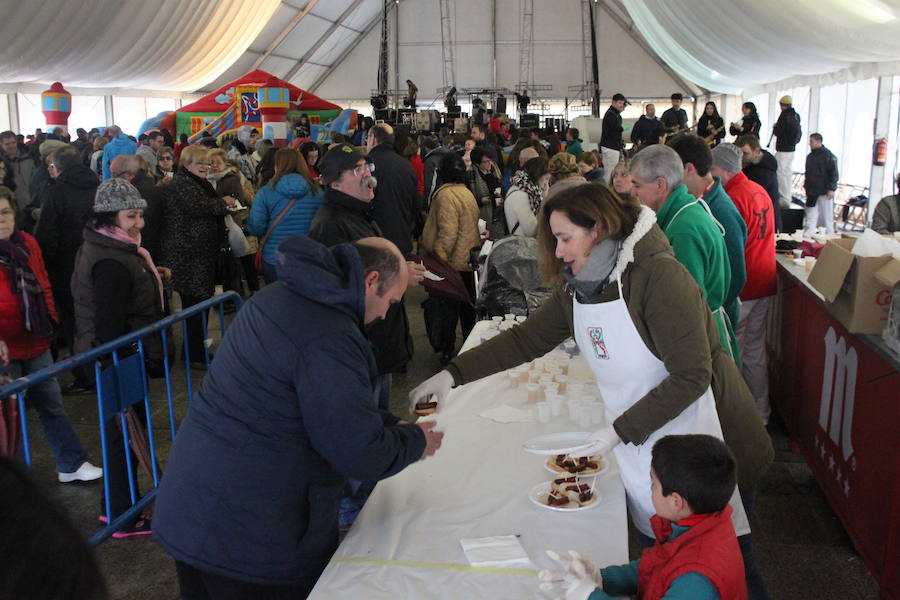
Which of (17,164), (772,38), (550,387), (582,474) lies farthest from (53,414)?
(772,38)

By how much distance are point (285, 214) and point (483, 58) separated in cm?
2739

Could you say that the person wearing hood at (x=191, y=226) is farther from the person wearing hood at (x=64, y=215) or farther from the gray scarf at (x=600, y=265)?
the gray scarf at (x=600, y=265)

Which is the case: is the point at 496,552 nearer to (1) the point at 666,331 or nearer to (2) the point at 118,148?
(1) the point at 666,331

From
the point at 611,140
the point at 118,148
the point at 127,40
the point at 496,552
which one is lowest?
the point at 496,552

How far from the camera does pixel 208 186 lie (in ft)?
20.0

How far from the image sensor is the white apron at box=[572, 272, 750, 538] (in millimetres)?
2336

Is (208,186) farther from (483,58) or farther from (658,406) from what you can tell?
(483,58)

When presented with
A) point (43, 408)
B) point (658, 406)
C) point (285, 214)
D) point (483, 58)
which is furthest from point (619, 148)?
point (483, 58)

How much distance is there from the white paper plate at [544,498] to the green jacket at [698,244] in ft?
3.54

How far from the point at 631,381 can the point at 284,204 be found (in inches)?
162

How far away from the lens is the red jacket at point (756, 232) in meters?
4.75

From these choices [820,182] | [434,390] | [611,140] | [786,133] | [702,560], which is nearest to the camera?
[702,560]

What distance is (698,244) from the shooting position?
125 inches

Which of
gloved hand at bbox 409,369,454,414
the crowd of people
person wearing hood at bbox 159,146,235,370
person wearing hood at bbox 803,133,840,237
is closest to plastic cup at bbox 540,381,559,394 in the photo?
the crowd of people
